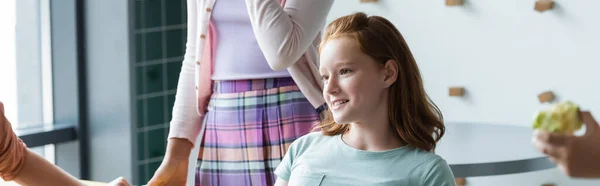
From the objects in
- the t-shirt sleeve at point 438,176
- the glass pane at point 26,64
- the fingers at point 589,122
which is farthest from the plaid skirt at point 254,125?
the glass pane at point 26,64

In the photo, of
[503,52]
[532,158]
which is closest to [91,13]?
[503,52]

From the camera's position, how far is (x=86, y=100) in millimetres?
3525

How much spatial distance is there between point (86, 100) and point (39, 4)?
0.36m

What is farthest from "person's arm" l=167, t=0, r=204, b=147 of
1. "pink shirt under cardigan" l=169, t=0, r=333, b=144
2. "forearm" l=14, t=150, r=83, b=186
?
"forearm" l=14, t=150, r=83, b=186

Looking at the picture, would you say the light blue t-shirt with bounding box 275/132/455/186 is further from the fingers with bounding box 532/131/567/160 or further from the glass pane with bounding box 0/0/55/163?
the glass pane with bounding box 0/0/55/163

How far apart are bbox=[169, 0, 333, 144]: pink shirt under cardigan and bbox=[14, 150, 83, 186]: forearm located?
324 millimetres

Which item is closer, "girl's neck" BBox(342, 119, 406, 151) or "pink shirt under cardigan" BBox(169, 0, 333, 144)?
"girl's neck" BBox(342, 119, 406, 151)

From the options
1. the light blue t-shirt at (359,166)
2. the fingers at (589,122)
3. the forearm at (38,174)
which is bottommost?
the forearm at (38,174)

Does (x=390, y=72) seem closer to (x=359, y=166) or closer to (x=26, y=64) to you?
(x=359, y=166)

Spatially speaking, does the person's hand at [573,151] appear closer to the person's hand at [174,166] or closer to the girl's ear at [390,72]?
the girl's ear at [390,72]

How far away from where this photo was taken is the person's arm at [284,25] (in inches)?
77.4

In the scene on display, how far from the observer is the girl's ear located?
1.73 m

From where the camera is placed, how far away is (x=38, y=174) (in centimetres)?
187

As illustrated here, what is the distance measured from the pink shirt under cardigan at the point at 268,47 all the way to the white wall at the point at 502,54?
4.49ft
